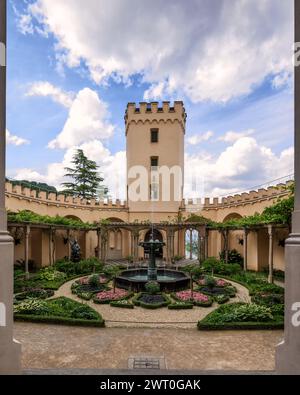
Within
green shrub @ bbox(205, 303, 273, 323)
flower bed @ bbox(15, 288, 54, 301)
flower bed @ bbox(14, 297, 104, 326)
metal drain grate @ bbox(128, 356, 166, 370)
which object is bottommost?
flower bed @ bbox(15, 288, 54, 301)

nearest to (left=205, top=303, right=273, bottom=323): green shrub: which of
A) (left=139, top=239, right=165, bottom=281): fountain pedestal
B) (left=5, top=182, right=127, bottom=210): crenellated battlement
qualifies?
(left=139, top=239, right=165, bottom=281): fountain pedestal

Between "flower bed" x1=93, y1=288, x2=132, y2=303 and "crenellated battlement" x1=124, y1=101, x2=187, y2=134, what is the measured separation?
1998 centimetres

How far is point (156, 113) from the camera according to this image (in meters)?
27.2

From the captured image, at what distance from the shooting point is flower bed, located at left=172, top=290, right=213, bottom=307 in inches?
399

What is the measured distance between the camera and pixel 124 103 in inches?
1144

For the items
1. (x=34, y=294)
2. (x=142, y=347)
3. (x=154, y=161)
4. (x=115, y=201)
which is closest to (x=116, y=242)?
(x=115, y=201)

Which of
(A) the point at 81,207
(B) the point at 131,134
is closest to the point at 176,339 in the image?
(A) the point at 81,207

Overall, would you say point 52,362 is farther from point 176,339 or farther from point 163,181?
point 163,181

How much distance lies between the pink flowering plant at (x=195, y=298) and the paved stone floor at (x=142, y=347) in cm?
290

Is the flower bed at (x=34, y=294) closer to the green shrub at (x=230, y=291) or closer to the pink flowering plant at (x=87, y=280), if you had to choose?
the pink flowering plant at (x=87, y=280)

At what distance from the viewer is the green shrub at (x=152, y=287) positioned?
11598mm

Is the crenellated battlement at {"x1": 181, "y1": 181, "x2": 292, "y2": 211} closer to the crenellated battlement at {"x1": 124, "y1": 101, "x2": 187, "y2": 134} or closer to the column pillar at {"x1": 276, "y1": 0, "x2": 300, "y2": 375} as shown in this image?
the crenellated battlement at {"x1": 124, "y1": 101, "x2": 187, "y2": 134}

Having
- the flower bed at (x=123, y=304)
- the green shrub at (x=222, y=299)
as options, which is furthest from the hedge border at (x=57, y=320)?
the green shrub at (x=222, y=299)

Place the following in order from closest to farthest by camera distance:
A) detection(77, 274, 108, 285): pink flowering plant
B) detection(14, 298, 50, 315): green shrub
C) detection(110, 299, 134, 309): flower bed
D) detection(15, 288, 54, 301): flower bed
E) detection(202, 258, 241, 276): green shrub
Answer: detection(14, 298, 50, 315): green shrub, detection(110, 299, 134, 309): flower bed, detection(15, 288, 54, 301): flower bed, detection(77, 274, 108, 285): pink flowering plant, detection(202, 258, 241, 276): green shrub
